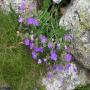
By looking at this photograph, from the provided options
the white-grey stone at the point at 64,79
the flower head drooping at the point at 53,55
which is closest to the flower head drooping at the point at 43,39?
the flower head drooping at the point at 53,55

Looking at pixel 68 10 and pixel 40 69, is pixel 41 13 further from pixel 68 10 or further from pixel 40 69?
pixel 40 69

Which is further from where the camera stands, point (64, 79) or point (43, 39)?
point (64, 79)

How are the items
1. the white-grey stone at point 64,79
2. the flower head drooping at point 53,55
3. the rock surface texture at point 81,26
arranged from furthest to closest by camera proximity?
the white-grey stone at point 64,79
the rock surface texture at point 81,26
the flower head drooping at point 53,55

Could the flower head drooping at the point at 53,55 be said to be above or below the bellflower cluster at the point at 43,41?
below

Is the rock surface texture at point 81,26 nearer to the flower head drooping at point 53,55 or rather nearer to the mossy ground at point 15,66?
the flower head drooping at point 53,55

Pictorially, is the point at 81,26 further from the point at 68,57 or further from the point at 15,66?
the point at 15,66

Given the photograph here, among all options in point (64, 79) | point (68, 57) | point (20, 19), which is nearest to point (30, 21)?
point (20, 19)
